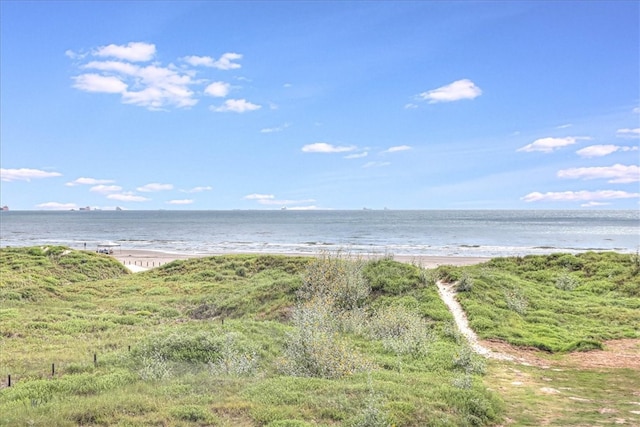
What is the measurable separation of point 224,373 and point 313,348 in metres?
2.53

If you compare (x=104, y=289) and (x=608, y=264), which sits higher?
(x=608, y=264)

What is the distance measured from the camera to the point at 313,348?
12.9 m

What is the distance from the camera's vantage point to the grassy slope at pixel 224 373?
9.20 meters

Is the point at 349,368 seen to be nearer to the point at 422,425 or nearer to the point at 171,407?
the point at 422,425

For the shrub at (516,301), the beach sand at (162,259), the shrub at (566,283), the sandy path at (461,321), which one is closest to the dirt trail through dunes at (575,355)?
the sandy path at (461,321)

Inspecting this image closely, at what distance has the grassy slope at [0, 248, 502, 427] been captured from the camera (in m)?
9.20

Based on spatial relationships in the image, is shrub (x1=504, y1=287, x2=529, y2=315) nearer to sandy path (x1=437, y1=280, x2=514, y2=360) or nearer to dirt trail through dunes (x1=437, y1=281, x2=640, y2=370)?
sandy path (x1=437, y1=280, x2=514, y2=360)

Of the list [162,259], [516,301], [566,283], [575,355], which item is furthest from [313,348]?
[162,259]

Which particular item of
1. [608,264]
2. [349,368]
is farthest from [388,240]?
[349,368]

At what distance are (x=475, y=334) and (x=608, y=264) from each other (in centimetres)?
2270

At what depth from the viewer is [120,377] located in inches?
462

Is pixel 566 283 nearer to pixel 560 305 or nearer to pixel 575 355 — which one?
pixel 560 305

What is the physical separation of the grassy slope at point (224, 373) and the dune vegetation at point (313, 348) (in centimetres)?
5

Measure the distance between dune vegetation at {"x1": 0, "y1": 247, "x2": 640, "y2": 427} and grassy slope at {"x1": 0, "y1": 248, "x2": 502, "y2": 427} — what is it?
0.17 ft
